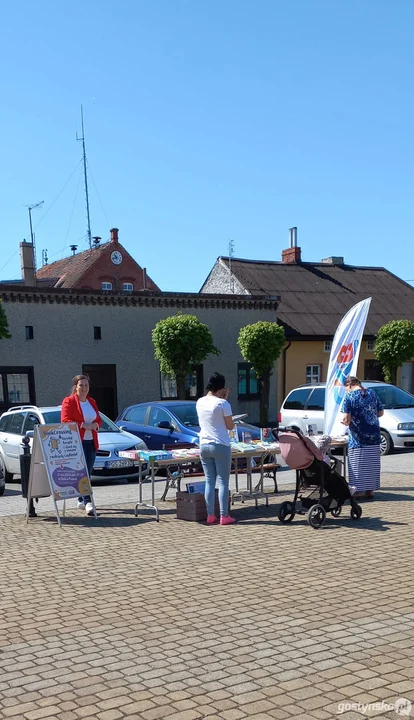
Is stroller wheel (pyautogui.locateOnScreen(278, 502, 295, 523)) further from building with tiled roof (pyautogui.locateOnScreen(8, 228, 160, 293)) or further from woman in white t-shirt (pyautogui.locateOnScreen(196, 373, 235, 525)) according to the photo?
building with tiled roof (pyautogui.locateOnScreen(8, 228, 160, 293))

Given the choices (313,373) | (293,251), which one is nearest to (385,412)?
(313,373)

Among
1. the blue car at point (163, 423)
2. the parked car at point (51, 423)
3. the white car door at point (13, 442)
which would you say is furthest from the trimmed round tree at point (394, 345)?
the white car door at point (13, 442)

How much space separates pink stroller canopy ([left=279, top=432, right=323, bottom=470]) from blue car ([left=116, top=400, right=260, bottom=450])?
5.18 m

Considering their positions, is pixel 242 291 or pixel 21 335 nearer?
pixel 21 335

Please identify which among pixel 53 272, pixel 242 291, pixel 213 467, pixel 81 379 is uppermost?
pixel 53 272

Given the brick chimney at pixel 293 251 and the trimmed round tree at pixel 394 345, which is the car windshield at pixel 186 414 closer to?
the trimmed round tree at pixel 394 345

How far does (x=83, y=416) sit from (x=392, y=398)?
10.0 metres

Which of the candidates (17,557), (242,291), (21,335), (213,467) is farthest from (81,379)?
(242,291)

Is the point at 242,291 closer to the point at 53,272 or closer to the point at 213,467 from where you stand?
the point at 53,272

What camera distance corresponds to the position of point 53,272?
4847cm

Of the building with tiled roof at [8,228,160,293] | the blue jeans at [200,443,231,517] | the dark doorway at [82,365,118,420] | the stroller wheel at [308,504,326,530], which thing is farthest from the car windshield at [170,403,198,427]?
the building with tiled roof at [8,228,160,293]

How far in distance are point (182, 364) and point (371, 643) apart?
20.8m

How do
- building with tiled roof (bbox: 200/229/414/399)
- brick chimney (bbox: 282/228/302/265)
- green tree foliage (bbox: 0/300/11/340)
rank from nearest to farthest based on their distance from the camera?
green tree foliage (bbox: 0/300/11/340)
building with tiled roof (bbox: 200/229/414/399)
brick chimney (bbox: 282/228/302/265)

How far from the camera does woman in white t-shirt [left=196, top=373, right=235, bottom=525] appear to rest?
8.41 meters
